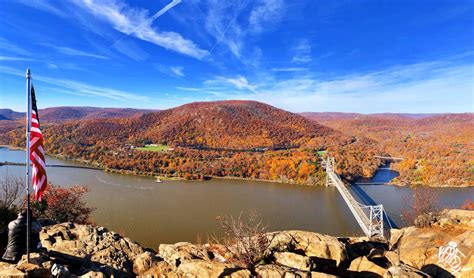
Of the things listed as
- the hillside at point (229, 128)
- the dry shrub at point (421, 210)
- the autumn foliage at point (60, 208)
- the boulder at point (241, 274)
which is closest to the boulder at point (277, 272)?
the boulder at point (241, 274)

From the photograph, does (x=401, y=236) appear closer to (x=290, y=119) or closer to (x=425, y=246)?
(x=425, y=246)

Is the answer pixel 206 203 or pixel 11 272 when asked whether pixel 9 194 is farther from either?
pixel 206 203

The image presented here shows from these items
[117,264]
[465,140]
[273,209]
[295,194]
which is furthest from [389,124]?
[117,264]

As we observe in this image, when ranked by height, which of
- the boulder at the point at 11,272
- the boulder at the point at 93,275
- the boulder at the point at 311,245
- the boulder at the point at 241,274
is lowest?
the boulder at the point at 311,245

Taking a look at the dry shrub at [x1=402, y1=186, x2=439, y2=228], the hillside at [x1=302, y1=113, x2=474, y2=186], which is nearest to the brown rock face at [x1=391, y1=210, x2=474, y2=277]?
the dry shrub at [x1=402, y1=186, x2=439, y2=228]

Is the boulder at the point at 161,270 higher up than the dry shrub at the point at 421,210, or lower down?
higher up

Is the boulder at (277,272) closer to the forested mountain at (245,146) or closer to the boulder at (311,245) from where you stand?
the boulder at (311,245)
